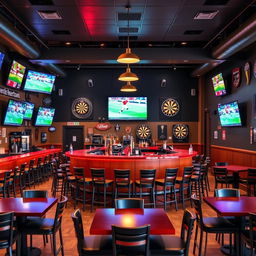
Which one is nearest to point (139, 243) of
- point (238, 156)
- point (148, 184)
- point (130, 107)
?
point (148, 184)

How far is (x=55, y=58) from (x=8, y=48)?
1.52 m

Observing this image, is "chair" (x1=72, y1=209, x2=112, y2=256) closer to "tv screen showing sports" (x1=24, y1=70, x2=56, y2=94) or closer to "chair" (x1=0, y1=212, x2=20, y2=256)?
"chair" (x1=0, y1=212, x2=20, y2=256)

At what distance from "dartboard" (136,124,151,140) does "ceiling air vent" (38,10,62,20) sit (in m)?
7.30

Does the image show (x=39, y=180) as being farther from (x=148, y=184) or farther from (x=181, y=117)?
(x=181, y=117)

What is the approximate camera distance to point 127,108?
13.3 m

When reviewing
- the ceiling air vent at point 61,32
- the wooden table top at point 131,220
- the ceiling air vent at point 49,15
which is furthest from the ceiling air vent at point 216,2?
the wooden table top at point 131,220

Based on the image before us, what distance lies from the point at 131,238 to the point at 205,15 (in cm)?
579

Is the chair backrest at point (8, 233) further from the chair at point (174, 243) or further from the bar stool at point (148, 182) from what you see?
the bar stool at point (148, 182)

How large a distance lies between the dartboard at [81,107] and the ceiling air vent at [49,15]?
6.73 metres

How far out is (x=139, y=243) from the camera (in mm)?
2594

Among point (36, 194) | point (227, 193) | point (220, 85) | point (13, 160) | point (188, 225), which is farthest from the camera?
point (220, 85)

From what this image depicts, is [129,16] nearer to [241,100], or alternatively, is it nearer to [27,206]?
[241,100]

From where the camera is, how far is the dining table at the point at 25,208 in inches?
126

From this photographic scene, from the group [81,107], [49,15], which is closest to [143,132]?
[81,107]
